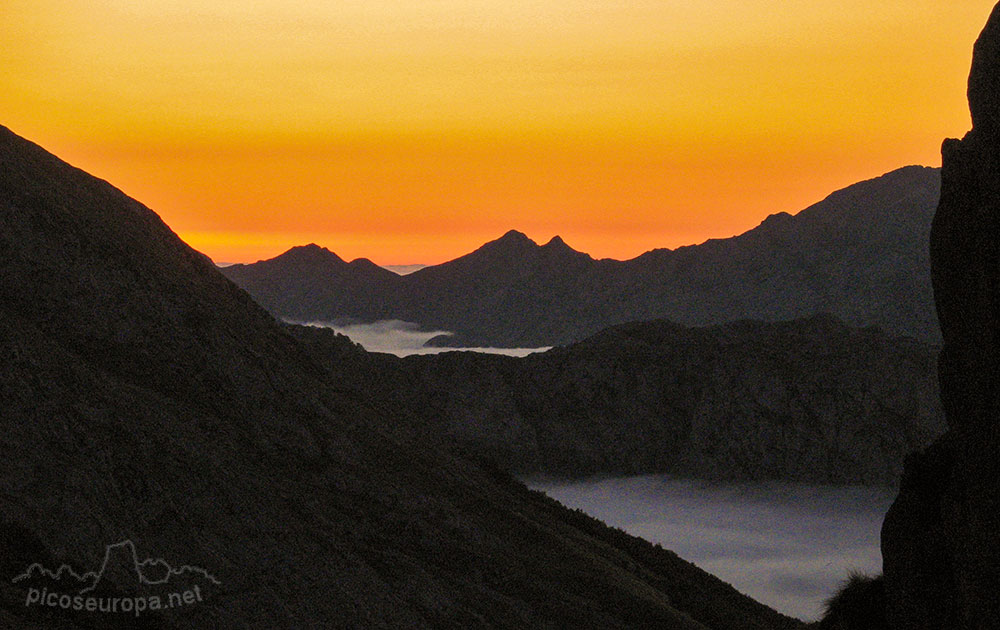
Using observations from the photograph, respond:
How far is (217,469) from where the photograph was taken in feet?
125

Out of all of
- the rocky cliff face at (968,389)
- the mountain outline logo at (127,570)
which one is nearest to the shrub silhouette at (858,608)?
the rocky cliff face at (968,389)

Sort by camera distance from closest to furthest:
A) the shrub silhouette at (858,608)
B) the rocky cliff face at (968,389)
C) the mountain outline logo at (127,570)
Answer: the rocky cliff face at (968,389)
the mountain outline logo at (127,570)
the shrub silhouette at (858,608)

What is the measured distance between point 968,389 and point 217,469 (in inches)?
935

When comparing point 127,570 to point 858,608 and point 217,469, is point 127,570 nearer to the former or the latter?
point 217,469

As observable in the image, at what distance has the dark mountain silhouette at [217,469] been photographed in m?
32.8

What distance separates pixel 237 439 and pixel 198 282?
11495mm

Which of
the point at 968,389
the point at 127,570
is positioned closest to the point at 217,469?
the point at 127,570

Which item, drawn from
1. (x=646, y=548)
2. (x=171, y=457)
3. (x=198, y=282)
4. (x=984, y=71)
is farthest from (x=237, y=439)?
(x=646, y=548)

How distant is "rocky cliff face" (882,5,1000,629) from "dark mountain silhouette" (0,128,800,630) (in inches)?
669

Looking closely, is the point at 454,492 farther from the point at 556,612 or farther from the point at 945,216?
the point at 945,216

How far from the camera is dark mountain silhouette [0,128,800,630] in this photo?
108 feet

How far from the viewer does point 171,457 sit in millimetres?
37000

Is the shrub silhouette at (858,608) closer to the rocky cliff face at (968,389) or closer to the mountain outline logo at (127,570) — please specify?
the rocky cliff face at (968,389)

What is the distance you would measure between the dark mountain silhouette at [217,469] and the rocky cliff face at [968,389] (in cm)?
1698
